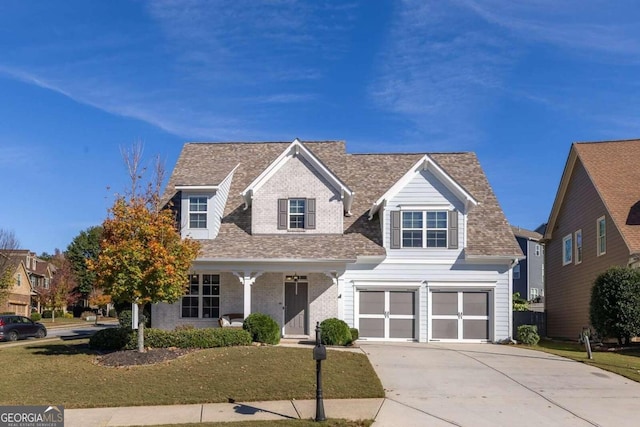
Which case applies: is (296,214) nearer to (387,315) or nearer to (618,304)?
(387,315)

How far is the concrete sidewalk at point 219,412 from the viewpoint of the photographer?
11492 mm

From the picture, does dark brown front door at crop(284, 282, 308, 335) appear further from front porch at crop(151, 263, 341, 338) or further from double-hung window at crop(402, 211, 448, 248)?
double-hung window at crop(402, 211, 448, 248)

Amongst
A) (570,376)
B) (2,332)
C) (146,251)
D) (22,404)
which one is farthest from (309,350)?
(2,332)

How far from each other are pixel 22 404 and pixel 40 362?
557cm

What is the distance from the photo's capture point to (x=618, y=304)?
834 inches

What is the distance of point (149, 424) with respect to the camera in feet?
36.8

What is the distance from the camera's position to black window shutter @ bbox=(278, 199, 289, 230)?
2531cm

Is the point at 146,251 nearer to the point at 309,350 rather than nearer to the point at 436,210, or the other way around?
the point at 309,350

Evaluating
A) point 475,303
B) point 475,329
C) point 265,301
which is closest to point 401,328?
point 475,329

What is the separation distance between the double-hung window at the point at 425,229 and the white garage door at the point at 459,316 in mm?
1955

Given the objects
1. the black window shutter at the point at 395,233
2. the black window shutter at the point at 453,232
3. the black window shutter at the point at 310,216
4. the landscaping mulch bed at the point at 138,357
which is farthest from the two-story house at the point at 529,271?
the landscaping mulch bed at the point at 138,357

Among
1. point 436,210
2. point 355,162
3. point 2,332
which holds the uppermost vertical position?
point 355,162

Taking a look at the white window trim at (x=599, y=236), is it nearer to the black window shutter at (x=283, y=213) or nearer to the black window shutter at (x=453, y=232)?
the black window shutter at (x=453, y=232)

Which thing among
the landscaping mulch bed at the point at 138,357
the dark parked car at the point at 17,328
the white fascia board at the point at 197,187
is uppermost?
the white fascia board at the point at 197,187
